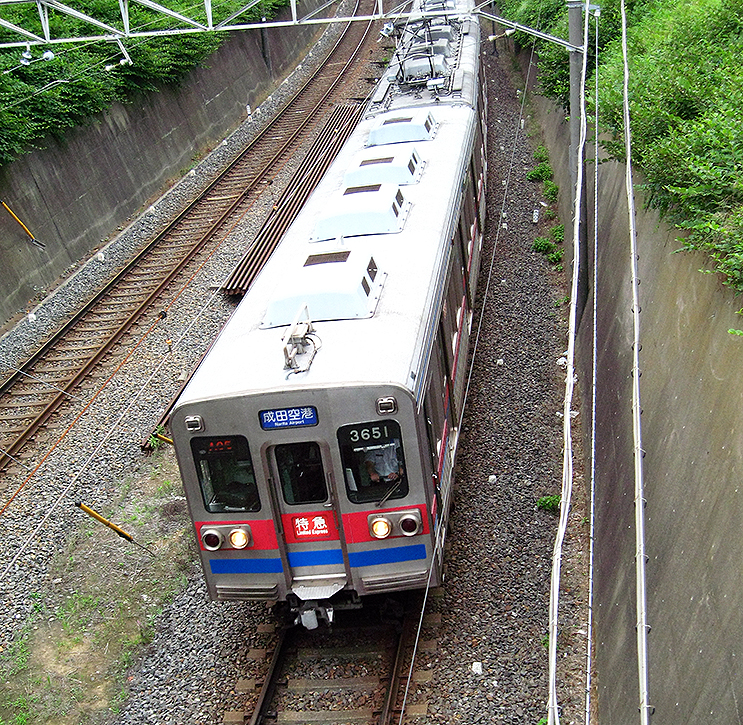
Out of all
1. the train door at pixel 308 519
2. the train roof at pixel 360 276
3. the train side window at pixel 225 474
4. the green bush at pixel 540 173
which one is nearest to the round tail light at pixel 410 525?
the train door at pixel 308 519

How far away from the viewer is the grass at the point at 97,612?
760 cm

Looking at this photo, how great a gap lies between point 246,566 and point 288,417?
162cm

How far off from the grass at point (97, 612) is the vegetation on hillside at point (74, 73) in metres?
10.00

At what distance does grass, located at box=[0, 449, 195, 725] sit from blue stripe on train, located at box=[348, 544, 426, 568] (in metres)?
2.67

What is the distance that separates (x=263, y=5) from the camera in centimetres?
3403

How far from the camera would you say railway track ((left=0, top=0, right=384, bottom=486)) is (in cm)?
1241

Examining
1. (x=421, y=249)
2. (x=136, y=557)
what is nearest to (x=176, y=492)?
(x=136, y=557)

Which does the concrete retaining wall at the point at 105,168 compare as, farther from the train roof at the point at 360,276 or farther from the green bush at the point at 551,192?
the green bush at the point at 551,192

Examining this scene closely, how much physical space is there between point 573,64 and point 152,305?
8.80 metres

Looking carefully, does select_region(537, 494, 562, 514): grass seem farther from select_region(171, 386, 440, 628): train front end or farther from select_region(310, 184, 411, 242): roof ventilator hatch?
select_region(310, 184, 411, 242): roof ventilator hatch

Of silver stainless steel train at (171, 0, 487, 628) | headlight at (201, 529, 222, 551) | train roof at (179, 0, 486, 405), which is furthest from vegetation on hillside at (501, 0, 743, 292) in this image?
headlight at (201, 529, 222, 551)

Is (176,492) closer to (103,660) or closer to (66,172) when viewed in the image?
(103,660)

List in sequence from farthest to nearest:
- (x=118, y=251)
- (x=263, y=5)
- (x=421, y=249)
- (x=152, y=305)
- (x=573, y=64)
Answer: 1. (x=263, y=5)
2. (x=118, y=251)
3. (x=152, y=305)
4. (x=573, y=64)
5. (x=421, y=249)

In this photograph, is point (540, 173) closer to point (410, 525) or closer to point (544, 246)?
point (544, 246)
